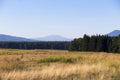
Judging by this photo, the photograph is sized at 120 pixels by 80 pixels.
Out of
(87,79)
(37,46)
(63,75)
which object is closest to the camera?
(87,79)

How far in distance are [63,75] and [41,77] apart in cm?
103

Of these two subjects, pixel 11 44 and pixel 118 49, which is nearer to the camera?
pixel 118 49

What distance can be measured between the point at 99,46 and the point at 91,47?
2.71m

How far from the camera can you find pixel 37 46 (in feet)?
541

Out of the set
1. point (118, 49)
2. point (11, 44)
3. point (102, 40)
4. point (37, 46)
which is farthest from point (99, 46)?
point (11, 44)

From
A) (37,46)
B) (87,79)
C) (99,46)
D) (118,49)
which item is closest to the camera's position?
(87,79)

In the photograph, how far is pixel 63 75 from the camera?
13.2m

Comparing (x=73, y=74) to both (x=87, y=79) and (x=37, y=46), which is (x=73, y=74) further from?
(x=37, y=46)

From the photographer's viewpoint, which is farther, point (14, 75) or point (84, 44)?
point (84, 44)

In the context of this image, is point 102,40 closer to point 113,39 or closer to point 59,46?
point 113,39

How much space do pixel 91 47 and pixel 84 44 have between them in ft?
7.98

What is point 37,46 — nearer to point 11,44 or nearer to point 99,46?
point 11,44

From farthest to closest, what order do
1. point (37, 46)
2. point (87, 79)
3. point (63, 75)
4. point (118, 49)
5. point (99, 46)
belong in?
point (37, 46)
point (99, 46)
point (118, 49)
point (63, 75)
point (87, 79)

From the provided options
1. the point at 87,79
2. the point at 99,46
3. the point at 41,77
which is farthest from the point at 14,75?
the point at 99,46
